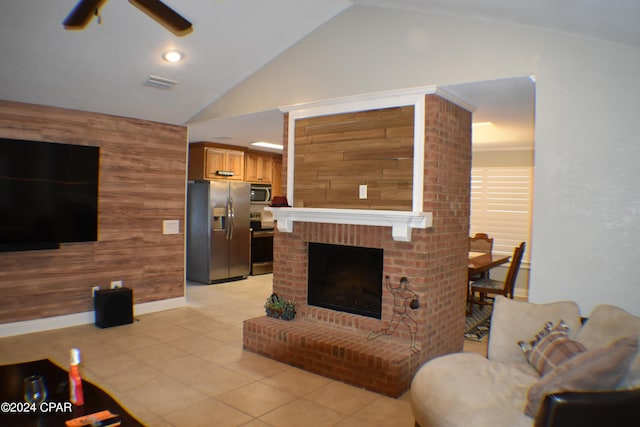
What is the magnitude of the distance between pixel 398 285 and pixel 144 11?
9.00 feet

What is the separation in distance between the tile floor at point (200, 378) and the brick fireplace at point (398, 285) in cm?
16

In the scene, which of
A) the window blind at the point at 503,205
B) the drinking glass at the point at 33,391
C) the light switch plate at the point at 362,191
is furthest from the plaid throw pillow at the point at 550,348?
the window blind at the point at 503,205

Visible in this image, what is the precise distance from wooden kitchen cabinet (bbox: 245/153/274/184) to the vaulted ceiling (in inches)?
109

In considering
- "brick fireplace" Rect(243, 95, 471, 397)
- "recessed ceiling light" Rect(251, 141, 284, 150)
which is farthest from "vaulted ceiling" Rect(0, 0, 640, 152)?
Result: "recessed ceiling light" Rect(251, 141, 284, 150)

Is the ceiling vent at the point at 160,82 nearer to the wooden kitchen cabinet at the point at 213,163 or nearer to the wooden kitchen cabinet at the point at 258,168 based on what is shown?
the wooden kitchen cabinet at the point at 213,163

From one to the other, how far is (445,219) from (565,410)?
7.68 ft

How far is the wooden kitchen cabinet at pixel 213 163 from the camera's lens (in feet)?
23.7

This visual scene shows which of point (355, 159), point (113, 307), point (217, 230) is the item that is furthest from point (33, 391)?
point (217, 230)

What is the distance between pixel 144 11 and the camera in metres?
2.33

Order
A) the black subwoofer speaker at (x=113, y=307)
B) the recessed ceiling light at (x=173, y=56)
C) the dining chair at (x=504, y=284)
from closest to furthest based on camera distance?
the recessed ceiling light at (x=173, y=56) < the black subwoofer speaker at (x=113, y=307) < the dining chair at (x=504, y=284)

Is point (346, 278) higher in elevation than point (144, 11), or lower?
lower

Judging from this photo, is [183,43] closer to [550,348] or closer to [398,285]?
[398,285]

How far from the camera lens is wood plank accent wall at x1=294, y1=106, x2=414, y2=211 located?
3.71 meters

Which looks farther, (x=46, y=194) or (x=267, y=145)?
(x=267, y=145)
